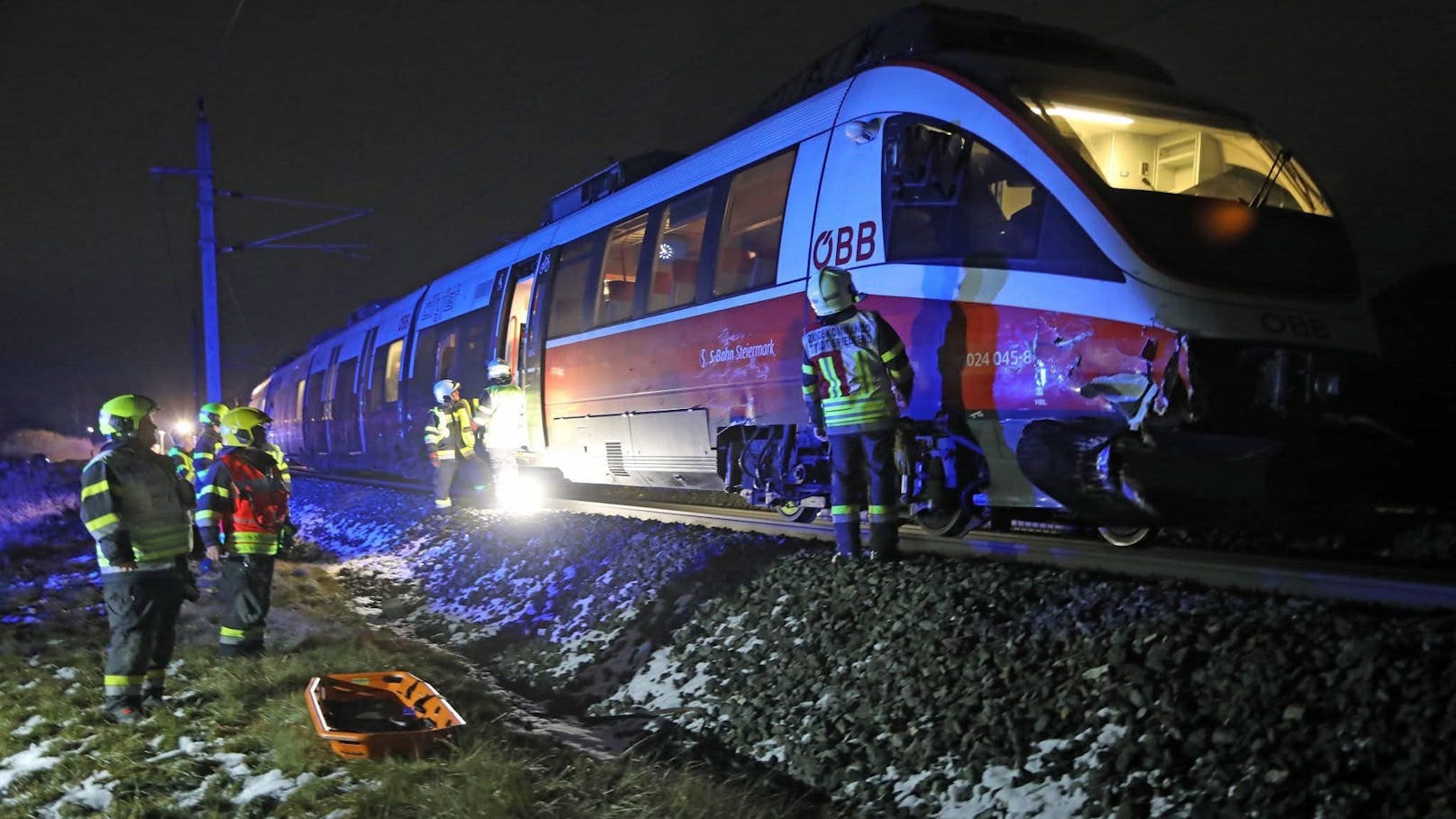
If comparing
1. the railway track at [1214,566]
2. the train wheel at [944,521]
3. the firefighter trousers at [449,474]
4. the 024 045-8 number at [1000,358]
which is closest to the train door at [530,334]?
the firefighter trousers at [449,474]

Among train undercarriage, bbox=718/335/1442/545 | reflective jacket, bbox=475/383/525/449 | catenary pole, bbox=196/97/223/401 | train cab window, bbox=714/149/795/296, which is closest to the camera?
train undercarriage, bbox=718/335/1442/545

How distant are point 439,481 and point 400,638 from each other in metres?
4.54

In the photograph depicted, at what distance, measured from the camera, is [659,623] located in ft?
22.9

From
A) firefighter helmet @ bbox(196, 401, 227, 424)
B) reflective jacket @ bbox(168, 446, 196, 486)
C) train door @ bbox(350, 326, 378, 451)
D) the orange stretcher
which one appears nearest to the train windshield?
the orange stretcher

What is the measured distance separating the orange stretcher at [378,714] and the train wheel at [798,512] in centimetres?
362

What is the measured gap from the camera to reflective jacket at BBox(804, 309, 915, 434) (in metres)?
6.24

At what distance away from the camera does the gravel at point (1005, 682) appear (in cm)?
328

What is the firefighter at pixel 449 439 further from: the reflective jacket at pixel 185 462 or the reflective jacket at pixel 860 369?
the reflective jacket at pixel 860 369

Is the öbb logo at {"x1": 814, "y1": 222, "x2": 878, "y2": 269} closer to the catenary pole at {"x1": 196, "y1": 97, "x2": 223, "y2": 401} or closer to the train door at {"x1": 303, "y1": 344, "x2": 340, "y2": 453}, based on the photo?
the catenary pole at {"x1": 196, "y1": 97, "x2": 223, "y2": 401}

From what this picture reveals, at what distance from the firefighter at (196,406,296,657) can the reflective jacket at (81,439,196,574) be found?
0.57m

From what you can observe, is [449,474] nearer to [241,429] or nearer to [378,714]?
[241,429]

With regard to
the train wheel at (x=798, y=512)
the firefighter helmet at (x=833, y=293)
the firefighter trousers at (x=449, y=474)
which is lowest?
Answer: the train wheel at (x=798, y=512)

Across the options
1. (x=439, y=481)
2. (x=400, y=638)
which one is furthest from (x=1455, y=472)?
(x=439, y=481)

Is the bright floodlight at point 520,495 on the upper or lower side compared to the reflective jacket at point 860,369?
lower
